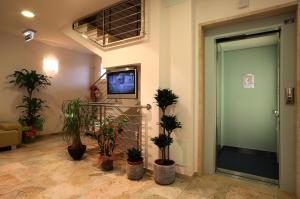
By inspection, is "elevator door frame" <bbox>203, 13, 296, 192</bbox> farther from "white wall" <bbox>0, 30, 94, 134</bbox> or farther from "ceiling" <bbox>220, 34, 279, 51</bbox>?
"white wall" <bbox>0, 30, 94, 134</bbox>

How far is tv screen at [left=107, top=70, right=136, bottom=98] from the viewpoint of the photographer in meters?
3.47

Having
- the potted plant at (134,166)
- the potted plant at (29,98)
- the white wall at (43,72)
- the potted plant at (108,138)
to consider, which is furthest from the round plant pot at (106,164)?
the white wall at (43,72)

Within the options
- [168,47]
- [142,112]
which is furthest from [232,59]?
[142,112]

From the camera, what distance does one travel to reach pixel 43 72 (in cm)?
555

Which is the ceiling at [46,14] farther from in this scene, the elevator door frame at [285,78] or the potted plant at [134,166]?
the potted plant at [134,166]

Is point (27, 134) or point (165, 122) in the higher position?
point (165, 122)

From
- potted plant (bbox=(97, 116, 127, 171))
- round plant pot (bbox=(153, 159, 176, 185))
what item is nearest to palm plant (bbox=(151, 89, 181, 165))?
round plant pot (bbox=(153, 159, 176, 185))

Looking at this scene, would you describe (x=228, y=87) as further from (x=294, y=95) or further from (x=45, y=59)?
(x=45, y=59)

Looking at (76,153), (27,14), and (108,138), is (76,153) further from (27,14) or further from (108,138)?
(27,14)

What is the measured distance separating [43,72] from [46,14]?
235cm

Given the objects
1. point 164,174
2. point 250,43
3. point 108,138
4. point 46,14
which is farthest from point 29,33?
point 250,43

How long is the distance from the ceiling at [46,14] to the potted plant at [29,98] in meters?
1.09

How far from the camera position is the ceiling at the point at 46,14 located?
3.27m

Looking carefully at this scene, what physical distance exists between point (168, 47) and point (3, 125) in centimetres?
405
